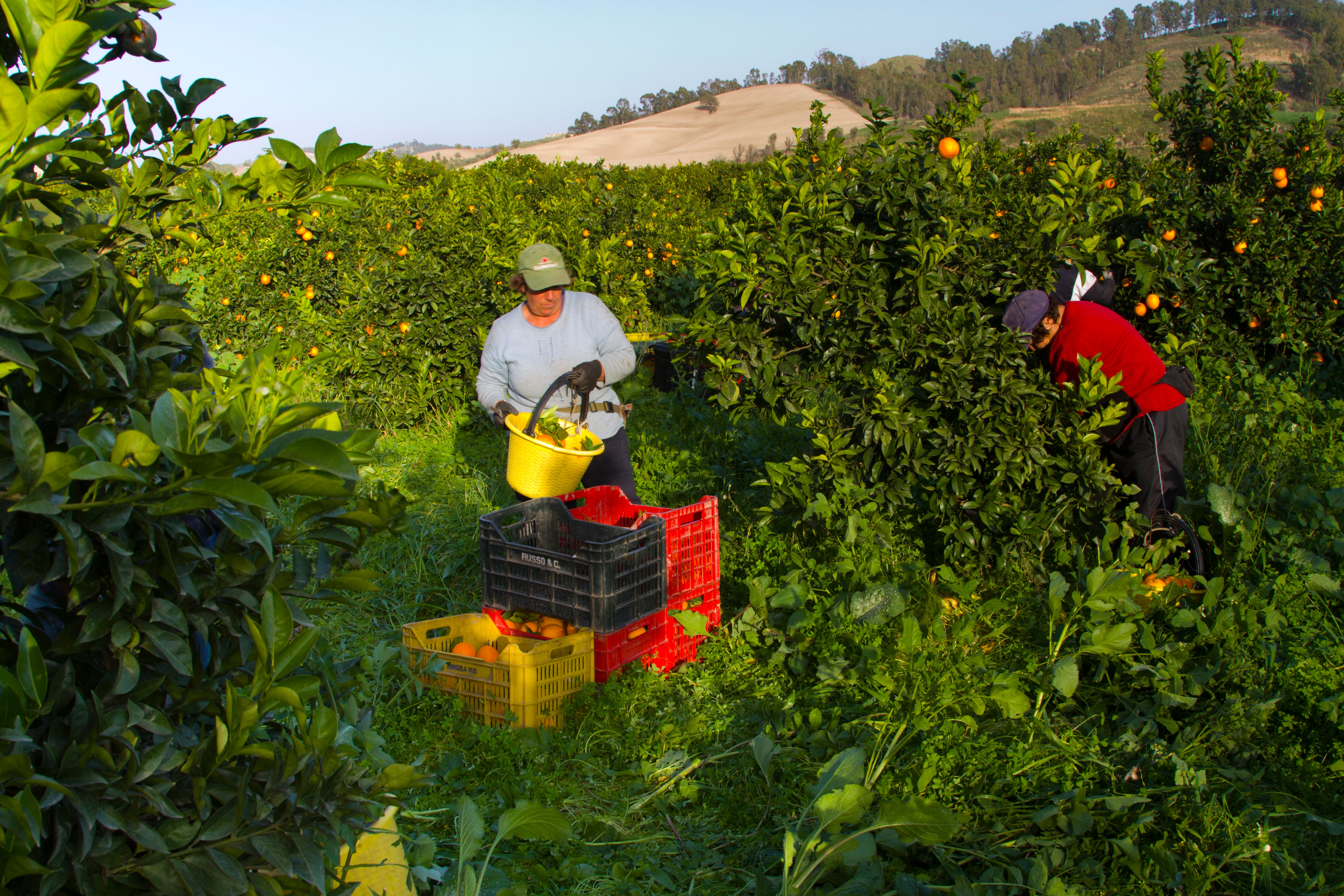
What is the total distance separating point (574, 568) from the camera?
3.29 meters

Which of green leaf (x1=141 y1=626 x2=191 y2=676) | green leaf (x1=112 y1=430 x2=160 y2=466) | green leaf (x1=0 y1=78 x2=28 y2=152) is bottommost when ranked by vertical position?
green leaf (x1=141 y1=626 x2=191 y2=676)

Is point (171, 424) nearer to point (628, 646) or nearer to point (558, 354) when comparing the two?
point (628, 646)

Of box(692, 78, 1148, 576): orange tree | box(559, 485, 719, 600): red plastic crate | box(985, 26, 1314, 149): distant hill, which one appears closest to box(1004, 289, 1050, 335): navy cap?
box(692, 78, 1148, 576): orange tree

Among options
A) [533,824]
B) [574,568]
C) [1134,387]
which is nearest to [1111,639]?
[1134,387]

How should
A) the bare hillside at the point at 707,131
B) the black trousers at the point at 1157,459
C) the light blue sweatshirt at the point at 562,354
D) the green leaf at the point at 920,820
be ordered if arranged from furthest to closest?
the bare hillside at the point at 707,131
the light blue sweatshirt at the point at 562,354
the black trousers at the point at 1157,459
the green leaf at the point at 920,820

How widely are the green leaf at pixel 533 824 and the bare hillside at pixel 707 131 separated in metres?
45.3

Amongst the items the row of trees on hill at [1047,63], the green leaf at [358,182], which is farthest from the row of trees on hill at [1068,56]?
the green leaf at [358,182]

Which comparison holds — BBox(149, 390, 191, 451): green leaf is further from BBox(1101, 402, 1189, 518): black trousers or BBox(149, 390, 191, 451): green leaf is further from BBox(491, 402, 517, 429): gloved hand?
BBox(1101, 402, 1189, 518): black trousers

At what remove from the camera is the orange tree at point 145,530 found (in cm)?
90

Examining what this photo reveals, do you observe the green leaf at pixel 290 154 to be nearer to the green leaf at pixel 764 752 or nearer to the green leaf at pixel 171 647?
the green leaf at pixel 171 647

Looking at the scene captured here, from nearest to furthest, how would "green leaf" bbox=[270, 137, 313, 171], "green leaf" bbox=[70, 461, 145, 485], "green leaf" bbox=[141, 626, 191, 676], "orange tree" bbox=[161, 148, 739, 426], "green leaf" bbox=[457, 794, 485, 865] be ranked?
"green leaf" bbox=[70, 461, 145, 485] < "green leaf" bbox=[141, 626, 191, 676] < "green leaf" bbox=[270, 137, 313, 171] < "green leaf" bbox=[457, 794, 485, 865] < "orange tree" bbox=[161, 148, 739, 426]

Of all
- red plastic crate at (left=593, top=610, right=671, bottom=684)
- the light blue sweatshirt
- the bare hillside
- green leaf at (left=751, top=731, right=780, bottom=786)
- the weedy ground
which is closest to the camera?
the weedy ground

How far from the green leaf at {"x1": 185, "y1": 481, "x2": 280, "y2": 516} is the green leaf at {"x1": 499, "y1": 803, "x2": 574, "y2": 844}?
47.5 inches

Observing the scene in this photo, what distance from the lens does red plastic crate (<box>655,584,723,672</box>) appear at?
370cm
